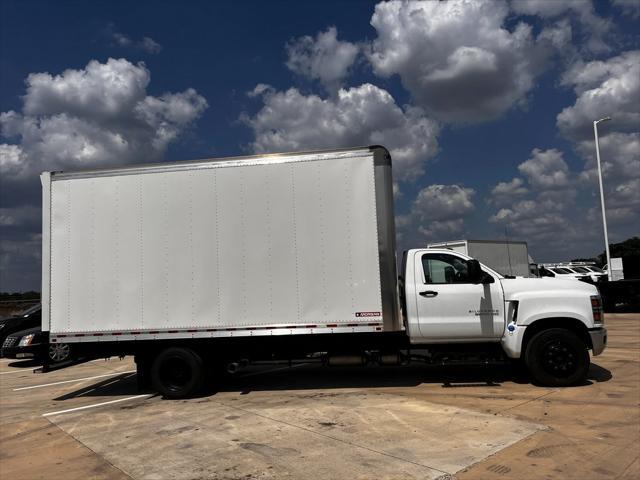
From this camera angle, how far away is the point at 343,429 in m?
5.79

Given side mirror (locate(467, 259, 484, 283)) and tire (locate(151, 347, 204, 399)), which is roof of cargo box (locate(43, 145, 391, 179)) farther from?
tire (locate(151, 347, 204, 399))

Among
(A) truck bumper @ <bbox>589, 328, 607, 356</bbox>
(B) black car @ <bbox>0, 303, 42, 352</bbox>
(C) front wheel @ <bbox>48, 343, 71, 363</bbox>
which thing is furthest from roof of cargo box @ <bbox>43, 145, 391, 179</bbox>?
(B) black car @ <bbox>0, 303, 42, 352</bbox>

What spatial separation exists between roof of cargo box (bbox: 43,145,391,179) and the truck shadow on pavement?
3810mm

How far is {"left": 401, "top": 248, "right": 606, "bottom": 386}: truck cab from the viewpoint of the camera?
292 inches

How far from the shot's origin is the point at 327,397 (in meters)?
7.49

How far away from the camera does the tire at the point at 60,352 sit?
7.79 m

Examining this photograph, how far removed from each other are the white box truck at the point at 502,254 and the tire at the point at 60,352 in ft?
48.4

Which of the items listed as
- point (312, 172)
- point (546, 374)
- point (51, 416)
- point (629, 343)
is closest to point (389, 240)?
point (312, 172)

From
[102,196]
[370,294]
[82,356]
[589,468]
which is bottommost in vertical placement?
[589,468]

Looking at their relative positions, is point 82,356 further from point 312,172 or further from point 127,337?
point 312,172

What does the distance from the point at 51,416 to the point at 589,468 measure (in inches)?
286

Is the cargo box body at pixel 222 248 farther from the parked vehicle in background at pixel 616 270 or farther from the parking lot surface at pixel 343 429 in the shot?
the parked vehicle in background at pixel 616 270

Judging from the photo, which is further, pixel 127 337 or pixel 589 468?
pixel 127 337

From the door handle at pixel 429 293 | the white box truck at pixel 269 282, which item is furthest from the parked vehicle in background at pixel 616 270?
the door handle at pixel 429 293
